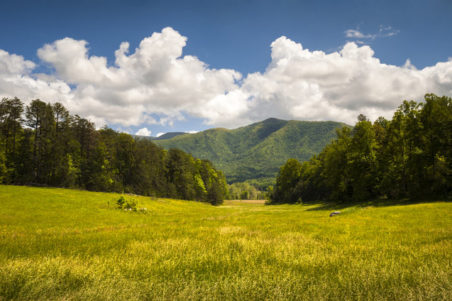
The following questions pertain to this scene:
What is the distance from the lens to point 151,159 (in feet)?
239

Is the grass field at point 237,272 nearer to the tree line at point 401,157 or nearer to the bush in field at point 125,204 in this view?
the bush in field at point 125,204

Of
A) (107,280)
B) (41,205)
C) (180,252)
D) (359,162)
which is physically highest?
(359,162)

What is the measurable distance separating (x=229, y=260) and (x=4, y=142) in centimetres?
6022

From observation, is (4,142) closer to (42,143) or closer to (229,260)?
(42,143)

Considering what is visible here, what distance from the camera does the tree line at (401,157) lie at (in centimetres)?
3394

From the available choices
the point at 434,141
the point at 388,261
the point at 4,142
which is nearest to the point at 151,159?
the point at 4,142

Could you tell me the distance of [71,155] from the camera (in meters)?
53.8

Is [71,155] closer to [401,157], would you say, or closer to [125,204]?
[125,204]

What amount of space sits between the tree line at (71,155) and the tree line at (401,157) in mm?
52059

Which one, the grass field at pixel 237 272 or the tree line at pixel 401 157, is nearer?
the grass field at pixel 237 272

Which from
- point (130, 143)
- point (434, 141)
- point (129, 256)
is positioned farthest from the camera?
point (130, 143)

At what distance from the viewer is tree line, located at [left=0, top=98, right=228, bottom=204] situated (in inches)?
1871

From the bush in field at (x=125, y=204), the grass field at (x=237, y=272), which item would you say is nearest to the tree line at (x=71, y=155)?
the bush in field at (x=125, y=204)

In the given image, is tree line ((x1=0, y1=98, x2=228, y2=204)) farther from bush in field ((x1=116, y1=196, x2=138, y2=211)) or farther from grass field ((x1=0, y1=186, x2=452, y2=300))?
grass field ((x1=0, y1=186, x2=452, y2=300))
